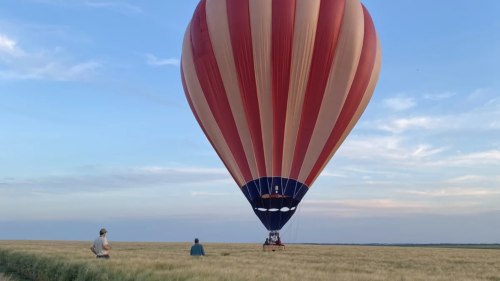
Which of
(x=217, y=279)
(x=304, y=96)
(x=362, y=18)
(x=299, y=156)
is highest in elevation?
(x=362, y=18)

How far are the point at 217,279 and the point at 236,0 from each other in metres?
17.0

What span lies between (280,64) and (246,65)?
1.62 metres

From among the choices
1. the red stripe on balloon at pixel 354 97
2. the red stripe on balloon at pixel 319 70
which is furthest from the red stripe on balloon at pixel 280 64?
the red stripe on balloon at pixel 354 97

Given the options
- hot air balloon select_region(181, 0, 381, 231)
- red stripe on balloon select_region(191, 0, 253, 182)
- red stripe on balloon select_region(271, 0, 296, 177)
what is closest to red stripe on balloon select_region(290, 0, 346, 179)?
hot air balloon select_region(181, 0, 381, 231)

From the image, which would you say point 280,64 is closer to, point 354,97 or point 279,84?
point 279,84

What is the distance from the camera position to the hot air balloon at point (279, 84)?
2117 centimetres

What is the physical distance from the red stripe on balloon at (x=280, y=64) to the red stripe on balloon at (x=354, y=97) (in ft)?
7.59

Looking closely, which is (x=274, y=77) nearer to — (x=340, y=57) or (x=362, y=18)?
(x=340, y=57)

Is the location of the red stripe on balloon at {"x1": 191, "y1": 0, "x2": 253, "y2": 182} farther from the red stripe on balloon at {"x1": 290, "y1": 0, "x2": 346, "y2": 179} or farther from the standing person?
the standing person

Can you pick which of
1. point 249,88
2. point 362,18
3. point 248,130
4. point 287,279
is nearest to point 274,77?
point 249,88

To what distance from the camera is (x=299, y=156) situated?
21953 mm

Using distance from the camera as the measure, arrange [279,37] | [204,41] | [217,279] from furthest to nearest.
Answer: [204,41] → [279,37] → [217,279]

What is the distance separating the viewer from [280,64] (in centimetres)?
2117

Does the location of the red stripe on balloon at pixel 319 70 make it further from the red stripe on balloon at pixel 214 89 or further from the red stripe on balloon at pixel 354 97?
the red stripe on balloon at pixel 214 89
